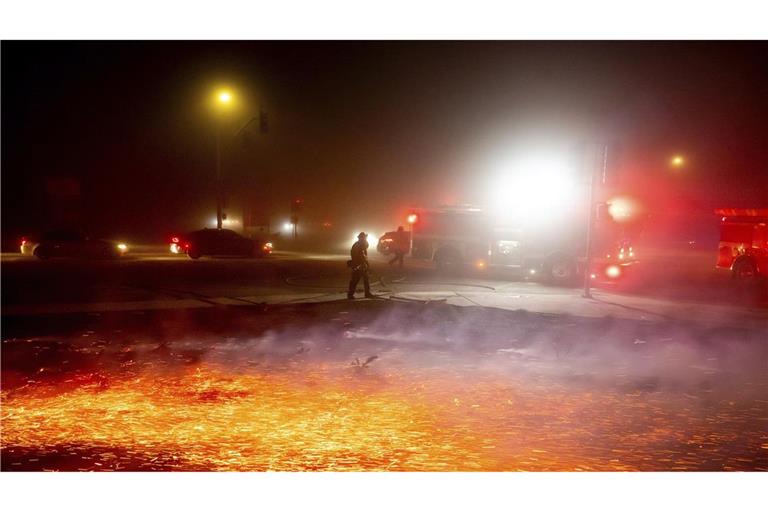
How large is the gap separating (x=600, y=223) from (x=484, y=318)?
9808mm

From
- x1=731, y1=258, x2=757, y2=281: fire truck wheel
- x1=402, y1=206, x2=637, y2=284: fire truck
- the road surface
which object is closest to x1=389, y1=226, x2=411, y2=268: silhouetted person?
x1=402, y1=206, x2=637, y2=284: fire truck

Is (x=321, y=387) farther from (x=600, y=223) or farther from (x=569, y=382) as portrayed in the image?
(x=600, y=223)

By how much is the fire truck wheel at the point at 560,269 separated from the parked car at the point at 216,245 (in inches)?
610

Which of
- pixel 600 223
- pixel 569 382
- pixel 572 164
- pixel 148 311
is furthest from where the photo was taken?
pixel 600 223

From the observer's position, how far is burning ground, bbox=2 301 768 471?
5.79 m

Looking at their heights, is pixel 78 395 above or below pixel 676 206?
below

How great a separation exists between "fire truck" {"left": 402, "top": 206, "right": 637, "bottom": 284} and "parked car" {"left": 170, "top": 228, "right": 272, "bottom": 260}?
9513mm

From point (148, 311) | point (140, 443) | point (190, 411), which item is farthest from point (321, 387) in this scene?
point (148, 311)

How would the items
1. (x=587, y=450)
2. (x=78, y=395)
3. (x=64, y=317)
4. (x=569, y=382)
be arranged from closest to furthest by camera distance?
1. (x=587, y=450)
2. (x=78, y=395)
3. (x=569, y=382)
4. (x=64, y=317)

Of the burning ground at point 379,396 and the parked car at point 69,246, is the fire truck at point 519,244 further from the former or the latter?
the parked car at point 69,246

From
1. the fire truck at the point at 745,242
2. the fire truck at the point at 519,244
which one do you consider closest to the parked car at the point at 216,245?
the fire truck at the point at 519,244

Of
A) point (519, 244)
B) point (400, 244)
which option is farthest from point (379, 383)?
point (400, 244)

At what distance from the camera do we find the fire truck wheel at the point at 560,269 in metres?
22.8

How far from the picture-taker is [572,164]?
16.5 m
